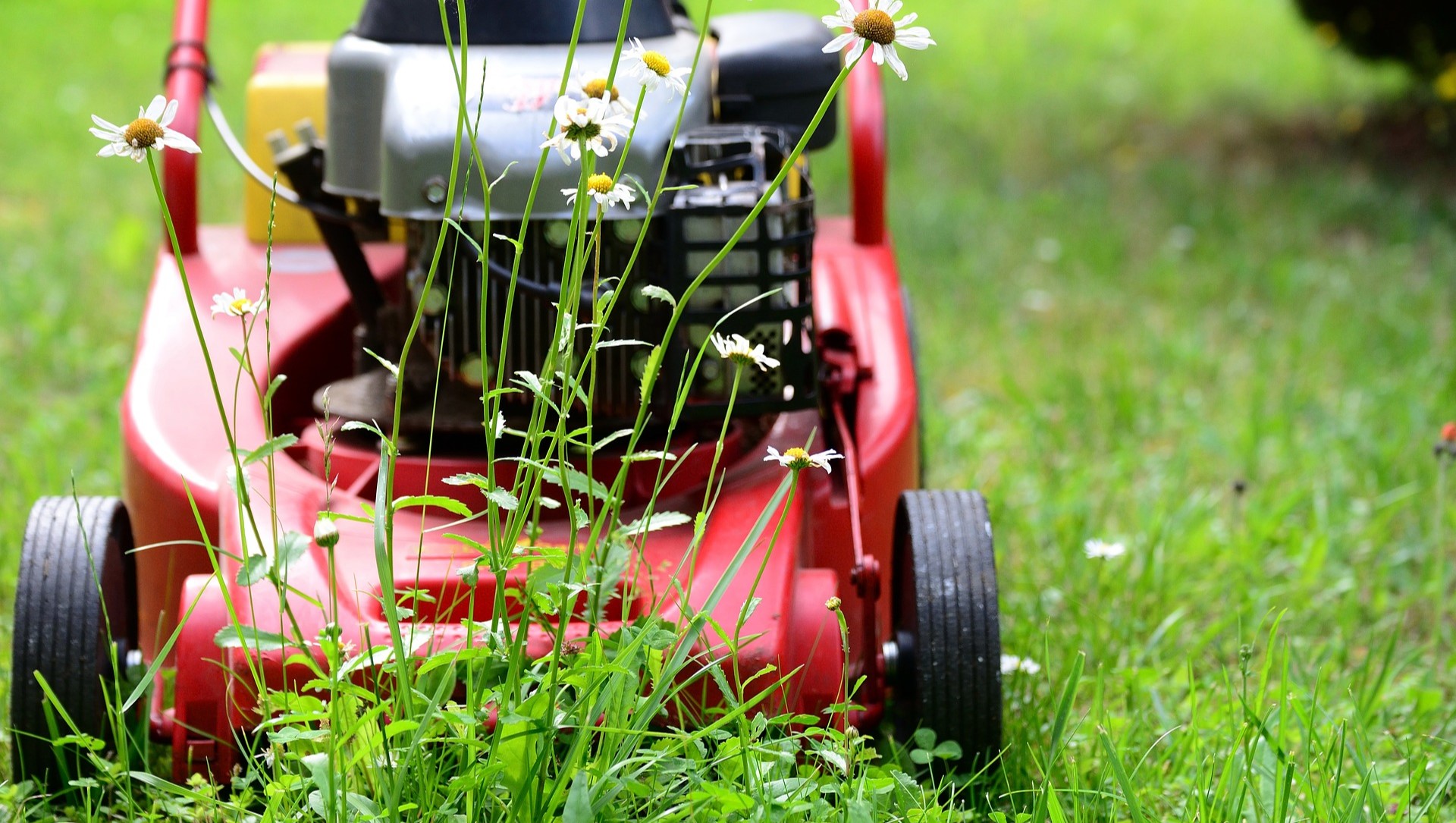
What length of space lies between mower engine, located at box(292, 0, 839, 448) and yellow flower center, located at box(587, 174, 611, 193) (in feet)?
0.91

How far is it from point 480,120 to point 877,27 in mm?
597

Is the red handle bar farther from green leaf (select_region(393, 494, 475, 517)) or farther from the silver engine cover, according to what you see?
green leaf (select_region(393, 494, 475, 517))

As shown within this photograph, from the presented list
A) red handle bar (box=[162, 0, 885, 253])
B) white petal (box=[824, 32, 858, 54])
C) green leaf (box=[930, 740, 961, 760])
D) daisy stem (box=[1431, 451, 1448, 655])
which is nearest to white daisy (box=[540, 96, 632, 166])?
white petal (box=[824, 32, 858, 54])

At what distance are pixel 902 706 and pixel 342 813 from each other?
630 mm

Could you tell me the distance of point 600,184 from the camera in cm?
107

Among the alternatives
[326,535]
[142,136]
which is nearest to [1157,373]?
[326,535]

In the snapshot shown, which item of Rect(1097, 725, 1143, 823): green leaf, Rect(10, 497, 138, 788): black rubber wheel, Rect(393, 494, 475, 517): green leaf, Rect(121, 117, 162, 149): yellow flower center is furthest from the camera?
Rect(10, 497, 138, 788): black rubber wheel

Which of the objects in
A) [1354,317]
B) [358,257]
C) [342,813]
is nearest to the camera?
[342,813]

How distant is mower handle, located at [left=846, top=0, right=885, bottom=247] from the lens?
204 centimetres

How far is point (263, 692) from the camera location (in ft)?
3.79

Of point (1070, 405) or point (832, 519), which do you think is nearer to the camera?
point (832, 519)

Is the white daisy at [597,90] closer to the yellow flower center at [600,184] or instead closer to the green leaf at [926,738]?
the yellow flower center at [600,184]

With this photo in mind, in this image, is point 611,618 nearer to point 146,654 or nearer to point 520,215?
point 520,215

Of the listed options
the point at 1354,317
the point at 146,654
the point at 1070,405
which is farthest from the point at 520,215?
the point at 1354,317
